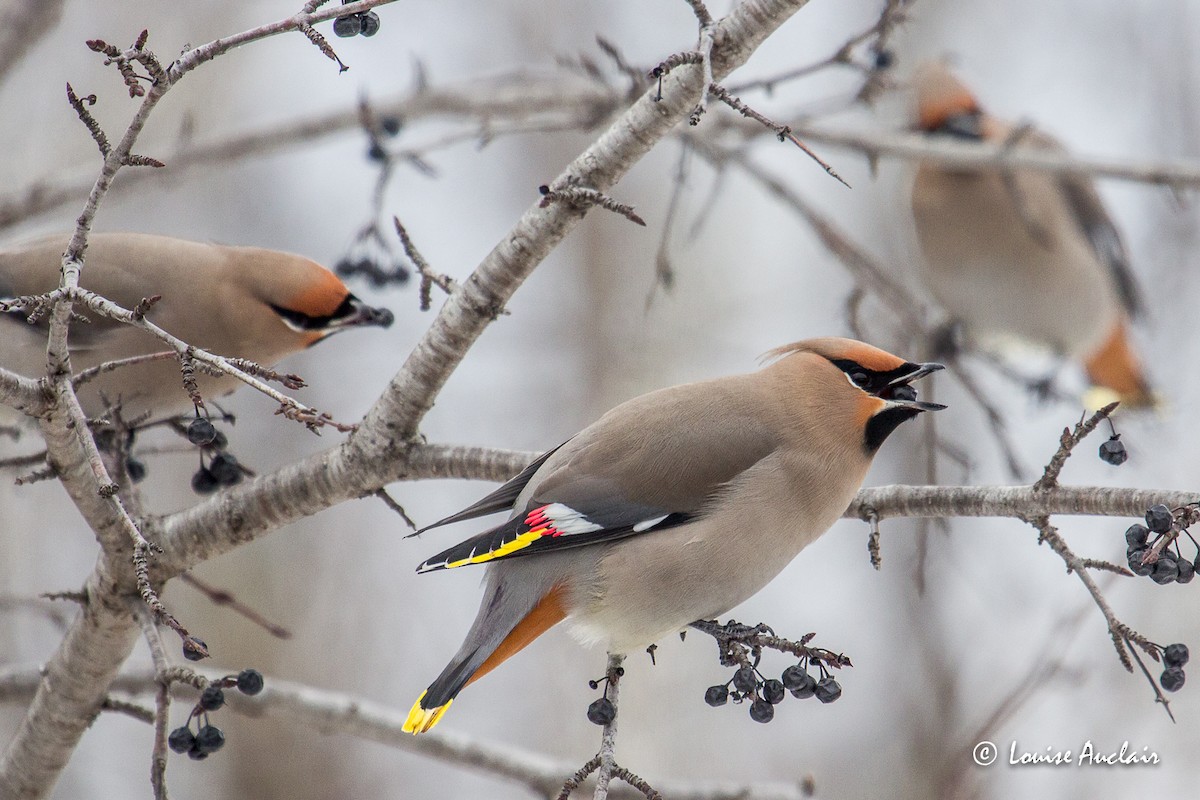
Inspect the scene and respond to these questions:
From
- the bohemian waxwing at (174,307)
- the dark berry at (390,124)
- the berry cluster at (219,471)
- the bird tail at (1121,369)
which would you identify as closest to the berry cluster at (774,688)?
the berry cluster at (219,471)

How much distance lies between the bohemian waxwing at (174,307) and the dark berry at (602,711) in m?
1.64

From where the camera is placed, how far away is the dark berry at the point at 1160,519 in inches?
83.7

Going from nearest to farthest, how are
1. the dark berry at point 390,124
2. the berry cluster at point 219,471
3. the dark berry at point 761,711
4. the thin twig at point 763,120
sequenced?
the thin twig at point 763,120, the dark berry at point 761,711, the berry cluster at point 219,471, the dark berry at point 390,124

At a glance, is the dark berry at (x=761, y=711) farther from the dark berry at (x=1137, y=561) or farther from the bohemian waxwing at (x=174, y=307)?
the bohemian waxwing at (x=174, y=307)

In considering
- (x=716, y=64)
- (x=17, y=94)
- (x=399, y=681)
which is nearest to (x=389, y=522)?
(x=399, y=681)

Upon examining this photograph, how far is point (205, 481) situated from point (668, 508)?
1.25 meters

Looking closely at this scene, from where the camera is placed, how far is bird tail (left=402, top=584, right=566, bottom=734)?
111 inches

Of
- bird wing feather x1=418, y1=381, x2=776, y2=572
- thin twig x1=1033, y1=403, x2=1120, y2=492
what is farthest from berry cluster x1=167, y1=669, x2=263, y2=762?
thin twig x1=1033, y1=403, x2=1120, y2=492

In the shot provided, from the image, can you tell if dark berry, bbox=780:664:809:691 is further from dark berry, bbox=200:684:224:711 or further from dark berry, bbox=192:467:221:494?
dark berry, bbox=192:467:221:494

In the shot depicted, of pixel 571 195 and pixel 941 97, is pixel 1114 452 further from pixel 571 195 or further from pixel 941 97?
pixel 941 97

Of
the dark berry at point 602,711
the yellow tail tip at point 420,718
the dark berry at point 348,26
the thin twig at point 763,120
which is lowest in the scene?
the dark berry at point 602,711

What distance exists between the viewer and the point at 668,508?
314cm

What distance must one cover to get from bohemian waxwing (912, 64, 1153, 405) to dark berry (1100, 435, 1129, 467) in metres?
3.69

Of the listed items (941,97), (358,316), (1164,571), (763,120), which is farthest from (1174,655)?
(941,97)
